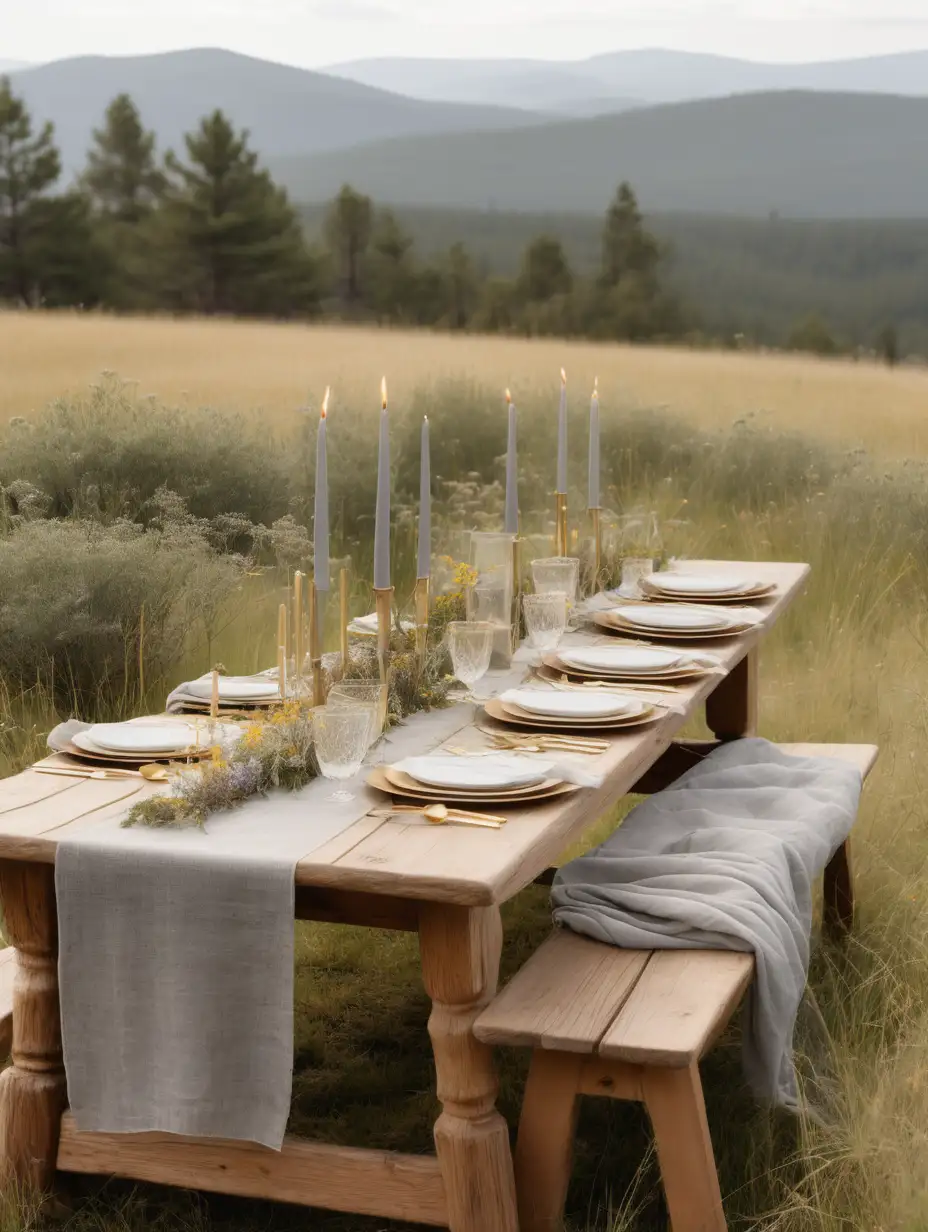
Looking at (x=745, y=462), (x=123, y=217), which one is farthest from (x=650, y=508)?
(x=123, y=217)

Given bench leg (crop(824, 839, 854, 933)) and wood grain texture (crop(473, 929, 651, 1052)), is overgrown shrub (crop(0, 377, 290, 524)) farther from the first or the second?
wood grain texture (crop(473, 929, 651, 1052))

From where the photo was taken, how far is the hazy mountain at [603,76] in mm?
12961

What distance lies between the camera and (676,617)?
327 centimetres

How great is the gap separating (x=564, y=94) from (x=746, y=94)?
6.54m

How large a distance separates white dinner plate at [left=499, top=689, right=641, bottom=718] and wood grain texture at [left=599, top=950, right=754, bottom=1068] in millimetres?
413

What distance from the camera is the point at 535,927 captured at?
3754 mm

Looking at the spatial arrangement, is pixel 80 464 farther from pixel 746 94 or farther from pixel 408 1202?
pixel 746 94

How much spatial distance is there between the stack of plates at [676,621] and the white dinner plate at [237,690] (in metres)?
0.80

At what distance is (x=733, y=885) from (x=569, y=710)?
381 millimetres

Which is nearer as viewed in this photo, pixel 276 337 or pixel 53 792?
pixel 53 792

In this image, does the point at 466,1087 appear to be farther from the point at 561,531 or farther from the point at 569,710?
the point at 561,531

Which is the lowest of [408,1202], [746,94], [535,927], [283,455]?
[535,927]

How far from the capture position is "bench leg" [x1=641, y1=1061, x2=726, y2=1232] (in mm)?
2035

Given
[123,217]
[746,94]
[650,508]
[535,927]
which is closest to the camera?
[535,927]
